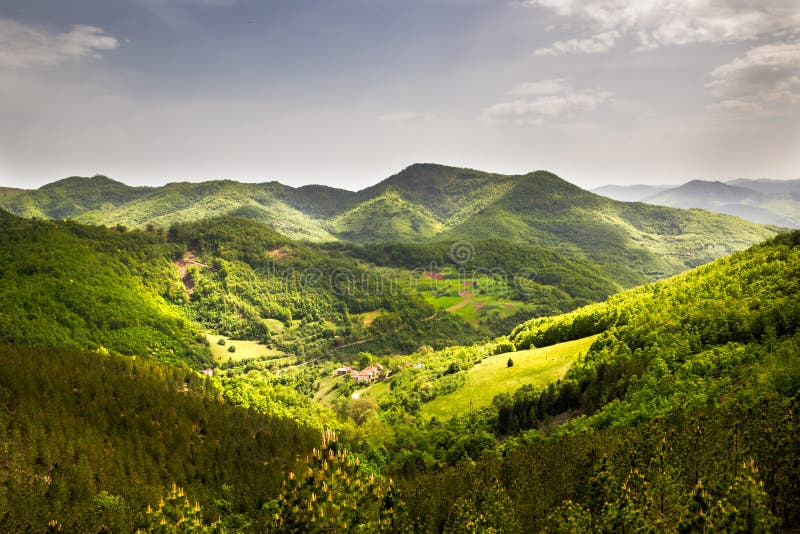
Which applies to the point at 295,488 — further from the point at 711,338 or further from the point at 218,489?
the point at 711,338

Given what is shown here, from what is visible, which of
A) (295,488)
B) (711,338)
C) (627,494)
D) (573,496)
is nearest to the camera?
(627,494)

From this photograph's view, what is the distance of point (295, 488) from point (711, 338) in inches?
2620

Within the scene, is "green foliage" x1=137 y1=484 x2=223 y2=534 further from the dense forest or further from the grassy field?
the grassy field

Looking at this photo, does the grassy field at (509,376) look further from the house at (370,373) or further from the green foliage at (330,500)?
the green foliage at (330,500)

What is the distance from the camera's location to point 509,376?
96000 millimetres

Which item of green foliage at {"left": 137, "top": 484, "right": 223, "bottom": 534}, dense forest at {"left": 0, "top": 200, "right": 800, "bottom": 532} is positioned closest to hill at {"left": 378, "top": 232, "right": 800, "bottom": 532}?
dense forest at {"left": 0, "top": 200, "right": 800, "bottom": 532}

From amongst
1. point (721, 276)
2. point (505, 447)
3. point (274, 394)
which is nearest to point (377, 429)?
point (505, 447)

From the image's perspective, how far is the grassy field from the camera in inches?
3500

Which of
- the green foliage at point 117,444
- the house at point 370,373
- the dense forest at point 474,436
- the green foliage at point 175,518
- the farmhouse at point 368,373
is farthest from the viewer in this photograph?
the farmhouse at point 368,373

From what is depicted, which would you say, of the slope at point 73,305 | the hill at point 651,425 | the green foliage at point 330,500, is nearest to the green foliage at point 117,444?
the green foliage at point 330,500

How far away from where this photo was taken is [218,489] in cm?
6650

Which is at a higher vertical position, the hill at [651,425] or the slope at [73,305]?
the slope at [73,305]

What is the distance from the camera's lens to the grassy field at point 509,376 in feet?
292

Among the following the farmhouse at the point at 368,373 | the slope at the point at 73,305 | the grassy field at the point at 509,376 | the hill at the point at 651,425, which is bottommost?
the farmhouse at the point at 368,373
